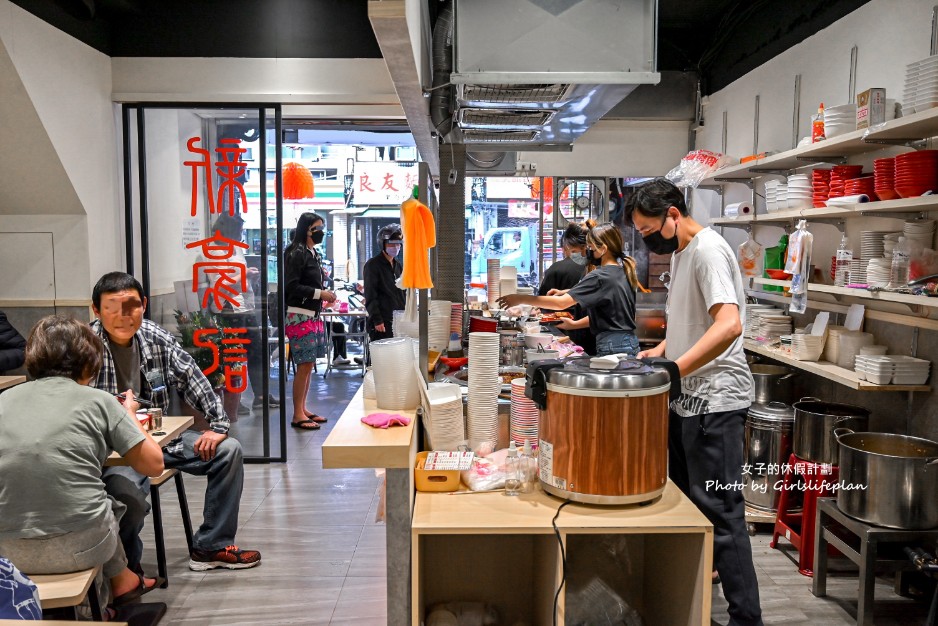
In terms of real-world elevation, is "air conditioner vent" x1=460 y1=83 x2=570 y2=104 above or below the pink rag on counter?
above

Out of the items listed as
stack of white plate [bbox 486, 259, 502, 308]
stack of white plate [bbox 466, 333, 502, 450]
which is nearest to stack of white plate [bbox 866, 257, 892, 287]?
stack of white plate [bbox 466, 333, 502, 450]

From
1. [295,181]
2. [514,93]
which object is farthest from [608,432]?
[295,181]

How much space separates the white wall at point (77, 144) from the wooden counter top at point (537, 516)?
359cm

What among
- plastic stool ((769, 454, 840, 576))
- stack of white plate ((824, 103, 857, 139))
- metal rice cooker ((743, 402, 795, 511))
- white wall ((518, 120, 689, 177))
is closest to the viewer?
plastic stool ((769, 454, 840, 576))

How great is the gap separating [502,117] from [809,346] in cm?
206

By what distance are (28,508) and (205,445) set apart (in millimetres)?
1083

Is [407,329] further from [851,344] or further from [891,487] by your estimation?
[851,344]

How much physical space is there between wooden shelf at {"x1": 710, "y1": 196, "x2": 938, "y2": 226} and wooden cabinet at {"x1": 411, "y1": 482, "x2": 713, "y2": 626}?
68.1 inches

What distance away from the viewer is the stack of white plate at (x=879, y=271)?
331cm

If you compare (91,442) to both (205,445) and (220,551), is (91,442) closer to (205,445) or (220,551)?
(205,445)

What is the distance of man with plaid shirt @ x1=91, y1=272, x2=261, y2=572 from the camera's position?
318 cm

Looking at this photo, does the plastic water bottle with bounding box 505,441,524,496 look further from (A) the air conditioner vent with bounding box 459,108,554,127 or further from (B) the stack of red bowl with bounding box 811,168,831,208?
(B) the stack of red bowl with bounding box 811,168,831,208

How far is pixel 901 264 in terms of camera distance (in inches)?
126

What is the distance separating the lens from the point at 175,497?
4582mm
